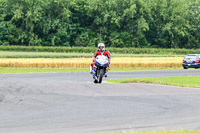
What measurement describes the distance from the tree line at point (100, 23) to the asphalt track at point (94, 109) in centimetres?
8141

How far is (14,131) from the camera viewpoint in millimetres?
9312

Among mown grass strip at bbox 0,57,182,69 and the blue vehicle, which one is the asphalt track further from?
mown grass strip at bbox 0,57,182,69

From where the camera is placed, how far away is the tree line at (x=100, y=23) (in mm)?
101312

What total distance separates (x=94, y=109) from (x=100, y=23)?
95.7m

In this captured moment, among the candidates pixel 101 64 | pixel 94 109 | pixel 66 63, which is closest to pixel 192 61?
pixel 66 63

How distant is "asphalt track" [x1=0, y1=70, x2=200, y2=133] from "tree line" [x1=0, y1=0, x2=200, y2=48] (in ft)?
267

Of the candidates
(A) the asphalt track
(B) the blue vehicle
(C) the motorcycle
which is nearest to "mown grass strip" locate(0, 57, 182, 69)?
(B) the blue vehicle

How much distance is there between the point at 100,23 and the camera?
354 ft

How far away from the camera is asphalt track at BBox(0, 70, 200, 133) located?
996 centimetres

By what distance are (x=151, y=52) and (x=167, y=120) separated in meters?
82.4

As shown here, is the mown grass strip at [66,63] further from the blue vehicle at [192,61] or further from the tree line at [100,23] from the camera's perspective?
the tree line at [100,23]

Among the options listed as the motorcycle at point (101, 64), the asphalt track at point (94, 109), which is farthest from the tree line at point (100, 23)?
the asphalt track at point (94, 109)

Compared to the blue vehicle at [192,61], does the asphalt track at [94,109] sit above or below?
above

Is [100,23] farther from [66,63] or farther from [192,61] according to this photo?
[192,61]
